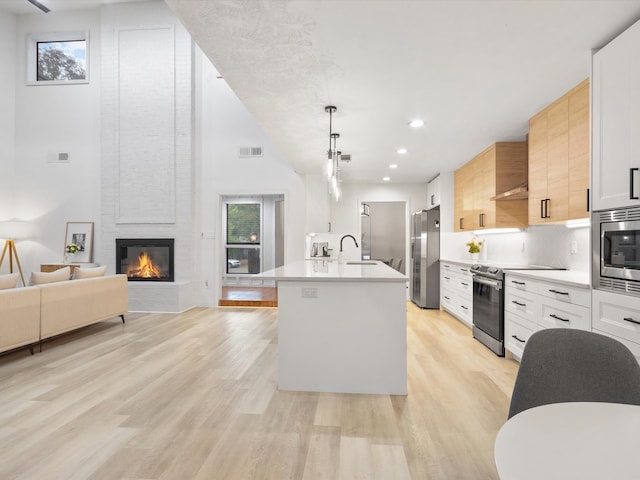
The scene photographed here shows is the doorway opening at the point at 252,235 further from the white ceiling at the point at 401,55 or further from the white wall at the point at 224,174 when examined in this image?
the white ceiling at the point at 401,55

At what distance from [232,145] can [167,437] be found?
18.8 ft

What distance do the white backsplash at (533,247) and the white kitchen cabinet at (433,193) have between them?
0.75 metres

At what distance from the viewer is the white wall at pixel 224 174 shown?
7.00 metres

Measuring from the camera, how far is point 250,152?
23.1ft

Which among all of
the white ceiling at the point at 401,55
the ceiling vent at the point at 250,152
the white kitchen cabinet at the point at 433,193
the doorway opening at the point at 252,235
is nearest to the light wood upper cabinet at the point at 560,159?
the white ceiling at the point at 401,55

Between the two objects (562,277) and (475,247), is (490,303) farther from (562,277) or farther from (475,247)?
(475,247)

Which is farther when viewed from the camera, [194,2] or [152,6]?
[152,6]

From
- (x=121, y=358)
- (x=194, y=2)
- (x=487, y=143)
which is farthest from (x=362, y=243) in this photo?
(x=194, y=2)

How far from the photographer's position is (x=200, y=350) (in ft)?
13.6

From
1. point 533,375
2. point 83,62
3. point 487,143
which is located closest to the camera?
point 533,375

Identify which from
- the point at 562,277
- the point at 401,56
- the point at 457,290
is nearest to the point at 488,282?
the point at 562,277

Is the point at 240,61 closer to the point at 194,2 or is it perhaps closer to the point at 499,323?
the point at 194,2

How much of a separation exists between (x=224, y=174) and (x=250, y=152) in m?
0.64

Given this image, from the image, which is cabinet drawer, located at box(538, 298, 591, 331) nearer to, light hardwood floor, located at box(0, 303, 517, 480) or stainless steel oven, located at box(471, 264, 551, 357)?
light hardwood floor, located at box(0, 303, 517, 480)
